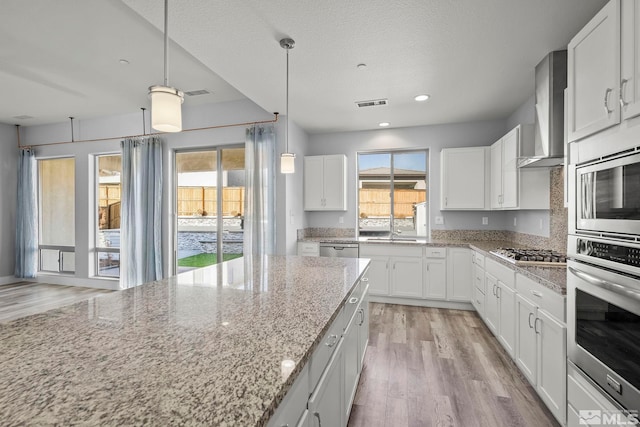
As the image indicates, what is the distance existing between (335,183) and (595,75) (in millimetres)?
3375

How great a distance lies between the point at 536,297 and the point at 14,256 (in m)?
7.85

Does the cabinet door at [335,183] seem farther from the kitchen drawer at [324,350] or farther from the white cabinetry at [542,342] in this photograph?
the kitchen drawer at [324,350]

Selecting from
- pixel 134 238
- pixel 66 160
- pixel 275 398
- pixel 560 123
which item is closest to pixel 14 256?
pixel 66 160

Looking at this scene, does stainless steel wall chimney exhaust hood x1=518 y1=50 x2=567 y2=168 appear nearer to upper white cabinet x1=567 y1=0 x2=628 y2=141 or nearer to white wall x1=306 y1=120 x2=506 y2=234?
upper white cabinet x1=567 y1=0 x2=628 y2=141

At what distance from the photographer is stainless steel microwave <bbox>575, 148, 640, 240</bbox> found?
3.97 ft

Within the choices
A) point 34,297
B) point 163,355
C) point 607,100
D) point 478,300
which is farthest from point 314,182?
point 34,297

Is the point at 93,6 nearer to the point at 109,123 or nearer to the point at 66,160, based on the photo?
the point at 109,123

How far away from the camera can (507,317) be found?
8.43ft

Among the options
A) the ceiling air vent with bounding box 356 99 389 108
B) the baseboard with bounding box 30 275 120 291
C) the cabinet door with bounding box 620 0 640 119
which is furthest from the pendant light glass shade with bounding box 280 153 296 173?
the baseboard with bounding box 30 275 120 291

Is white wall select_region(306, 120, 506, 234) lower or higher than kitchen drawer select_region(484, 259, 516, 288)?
higher

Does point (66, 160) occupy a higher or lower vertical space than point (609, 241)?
higher

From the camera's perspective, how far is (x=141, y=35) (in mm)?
2641

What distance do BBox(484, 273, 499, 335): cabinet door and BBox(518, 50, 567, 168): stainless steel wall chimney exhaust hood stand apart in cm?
122

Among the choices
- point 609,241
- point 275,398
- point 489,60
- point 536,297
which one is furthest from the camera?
point 489,60
